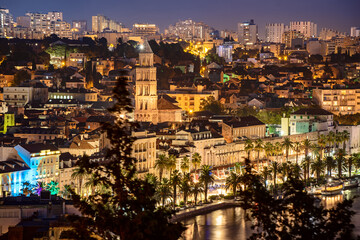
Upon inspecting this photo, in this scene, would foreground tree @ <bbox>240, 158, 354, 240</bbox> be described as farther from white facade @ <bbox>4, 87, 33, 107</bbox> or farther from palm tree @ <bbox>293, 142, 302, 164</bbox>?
white facade @ <bbox>4, 87, 33, 107</bbox>

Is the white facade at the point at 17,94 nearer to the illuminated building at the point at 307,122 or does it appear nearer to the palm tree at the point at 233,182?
the illuminated building at the point at 307,122

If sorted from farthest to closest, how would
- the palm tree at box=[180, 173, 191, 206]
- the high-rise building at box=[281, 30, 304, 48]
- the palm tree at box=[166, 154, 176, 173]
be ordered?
the high-rise building at box=[281, 30, 304, 48] → the palm tree at box=[166, 154, 176, 173] → the palm tree at box=[180, 173, 191, 206]

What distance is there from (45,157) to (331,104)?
52263 mm

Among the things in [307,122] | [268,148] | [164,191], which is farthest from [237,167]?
[307,122]

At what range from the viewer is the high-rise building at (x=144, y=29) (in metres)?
181

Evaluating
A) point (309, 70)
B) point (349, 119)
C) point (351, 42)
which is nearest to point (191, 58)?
point (309, 70)

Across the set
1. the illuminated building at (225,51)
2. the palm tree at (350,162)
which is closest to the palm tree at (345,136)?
the palm tree at (350,162)

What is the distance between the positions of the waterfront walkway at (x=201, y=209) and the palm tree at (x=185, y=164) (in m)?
3.40

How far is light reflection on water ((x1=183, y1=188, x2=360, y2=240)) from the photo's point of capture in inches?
1620

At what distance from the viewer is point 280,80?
355 ft

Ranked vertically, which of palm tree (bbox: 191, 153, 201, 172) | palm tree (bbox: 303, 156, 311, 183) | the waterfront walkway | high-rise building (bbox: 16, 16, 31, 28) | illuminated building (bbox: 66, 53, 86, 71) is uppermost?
high-rise building (bbox: 16, 16, 31, 28)

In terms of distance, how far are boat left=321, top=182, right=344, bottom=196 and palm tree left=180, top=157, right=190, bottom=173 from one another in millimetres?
7721

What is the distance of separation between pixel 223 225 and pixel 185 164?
30.8 feet

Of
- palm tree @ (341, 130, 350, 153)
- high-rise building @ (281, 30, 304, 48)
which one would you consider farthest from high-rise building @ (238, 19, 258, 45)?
palm tree @ (341, 130, 350, 153)
